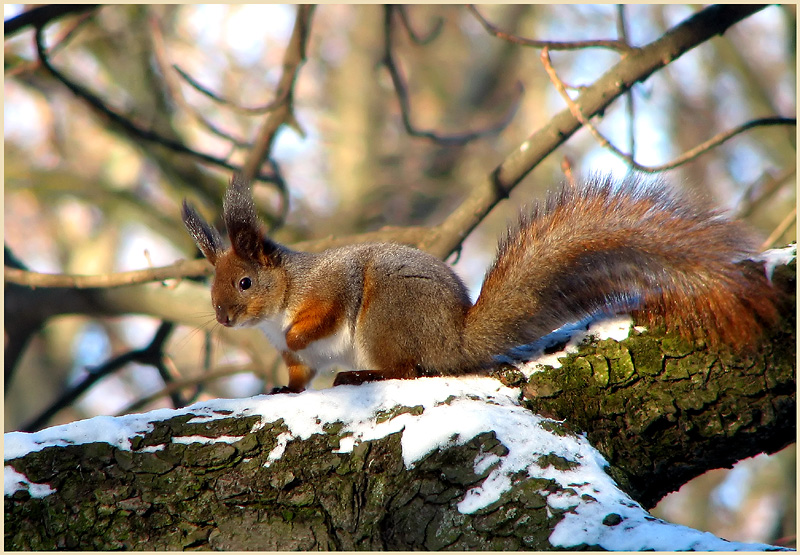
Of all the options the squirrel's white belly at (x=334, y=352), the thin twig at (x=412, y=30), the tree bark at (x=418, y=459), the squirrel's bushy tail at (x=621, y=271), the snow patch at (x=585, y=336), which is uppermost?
the thin twig at (x=412, y=30)

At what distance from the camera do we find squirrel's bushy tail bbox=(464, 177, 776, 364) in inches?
71.9

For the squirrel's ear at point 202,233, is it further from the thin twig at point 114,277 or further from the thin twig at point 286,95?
the thin twig at point 286,95

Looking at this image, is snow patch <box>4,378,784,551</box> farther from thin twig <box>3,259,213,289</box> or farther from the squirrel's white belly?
thin twig <box>3,259,213,289</box>

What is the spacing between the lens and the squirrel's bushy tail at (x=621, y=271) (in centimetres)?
183

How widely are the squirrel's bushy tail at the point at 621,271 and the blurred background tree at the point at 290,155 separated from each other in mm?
161

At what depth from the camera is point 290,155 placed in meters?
11.1

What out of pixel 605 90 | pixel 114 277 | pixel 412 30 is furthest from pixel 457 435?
pixel 412 30

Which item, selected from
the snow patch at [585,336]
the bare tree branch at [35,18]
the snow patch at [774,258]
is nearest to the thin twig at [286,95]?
the bare tree branch at [35,18]

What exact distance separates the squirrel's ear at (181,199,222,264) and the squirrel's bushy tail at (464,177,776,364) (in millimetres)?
1094

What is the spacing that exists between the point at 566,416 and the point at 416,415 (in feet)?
1.27

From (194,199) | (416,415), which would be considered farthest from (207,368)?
(416,415)

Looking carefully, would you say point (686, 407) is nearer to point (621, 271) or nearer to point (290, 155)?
point (621, 271)

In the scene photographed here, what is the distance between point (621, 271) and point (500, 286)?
1.25 feet

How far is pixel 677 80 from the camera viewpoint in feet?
29.1
